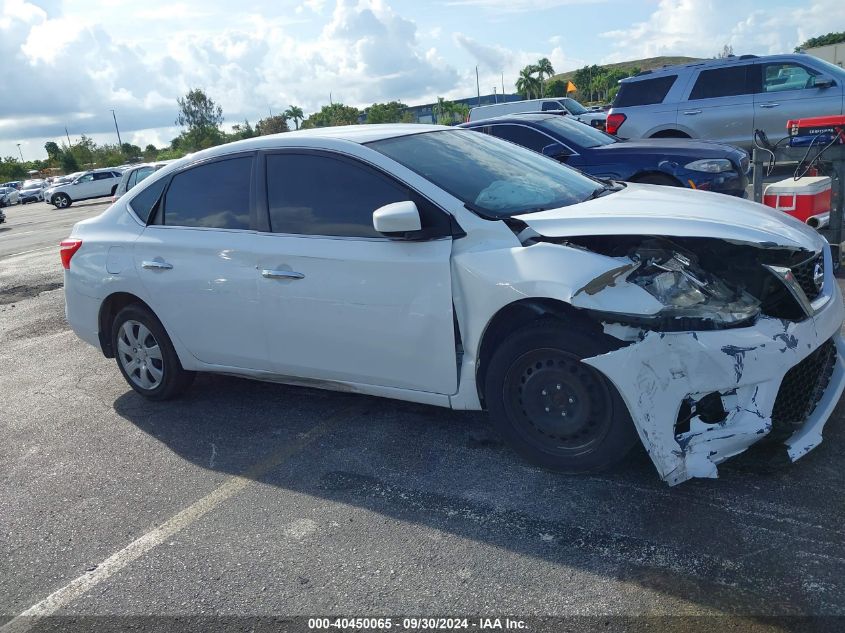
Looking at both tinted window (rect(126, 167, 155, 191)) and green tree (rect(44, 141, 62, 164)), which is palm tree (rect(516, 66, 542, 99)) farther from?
tinted window (rect(126, 167, 155, 191))

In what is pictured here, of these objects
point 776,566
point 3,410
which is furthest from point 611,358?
point 3,410

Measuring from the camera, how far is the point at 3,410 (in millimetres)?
5582

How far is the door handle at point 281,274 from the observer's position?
165 inches

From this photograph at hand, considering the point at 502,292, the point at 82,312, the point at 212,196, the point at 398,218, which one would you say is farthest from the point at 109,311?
the point at 502,292

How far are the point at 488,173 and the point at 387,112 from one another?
268ft

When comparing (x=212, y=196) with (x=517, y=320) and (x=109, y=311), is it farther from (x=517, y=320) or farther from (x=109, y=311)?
(x=517, y=320)

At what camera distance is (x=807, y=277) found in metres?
3.55

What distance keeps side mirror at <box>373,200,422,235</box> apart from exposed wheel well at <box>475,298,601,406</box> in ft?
1.97

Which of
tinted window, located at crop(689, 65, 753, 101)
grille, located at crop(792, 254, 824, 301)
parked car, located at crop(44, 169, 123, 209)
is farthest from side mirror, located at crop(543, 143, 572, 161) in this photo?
parked car, located at crop(44, 169, 123, 209)

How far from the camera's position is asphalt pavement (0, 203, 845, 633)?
283 cm

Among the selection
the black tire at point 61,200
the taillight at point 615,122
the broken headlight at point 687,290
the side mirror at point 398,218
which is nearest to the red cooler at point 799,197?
the broken headlight at point 687,290

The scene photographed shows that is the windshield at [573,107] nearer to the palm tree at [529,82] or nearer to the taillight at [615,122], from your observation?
the taillight at [615,122]

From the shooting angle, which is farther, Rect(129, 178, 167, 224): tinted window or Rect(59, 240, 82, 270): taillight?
Rect(59, 240, 82, 270): taillight

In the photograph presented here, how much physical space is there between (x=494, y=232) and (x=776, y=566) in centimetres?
187
